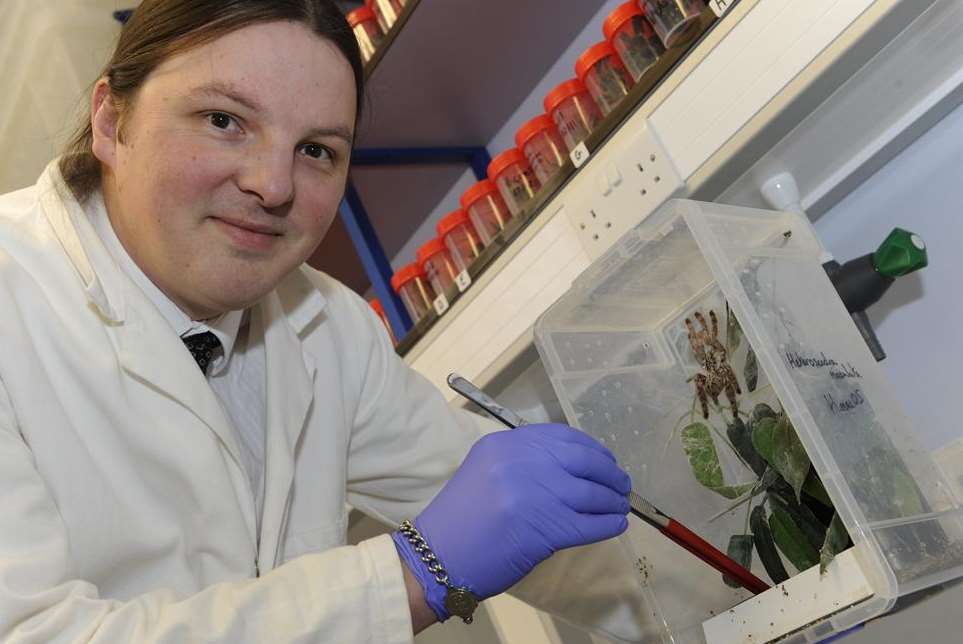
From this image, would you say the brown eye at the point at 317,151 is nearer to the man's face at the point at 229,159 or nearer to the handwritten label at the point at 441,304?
the man's face at the point at 229,159

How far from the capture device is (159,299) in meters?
1.10

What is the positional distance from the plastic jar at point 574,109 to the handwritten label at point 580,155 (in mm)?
84

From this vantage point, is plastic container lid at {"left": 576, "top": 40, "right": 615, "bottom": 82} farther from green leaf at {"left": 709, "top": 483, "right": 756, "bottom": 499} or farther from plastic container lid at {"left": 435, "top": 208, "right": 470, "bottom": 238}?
green leaf at {"left": 709, "top": 483, "right": 756, "bottom": 499}

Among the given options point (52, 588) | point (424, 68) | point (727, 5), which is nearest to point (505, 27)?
point (424, 68)

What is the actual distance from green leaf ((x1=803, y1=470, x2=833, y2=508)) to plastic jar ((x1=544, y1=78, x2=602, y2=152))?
71 cm

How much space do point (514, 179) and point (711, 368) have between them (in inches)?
27.8

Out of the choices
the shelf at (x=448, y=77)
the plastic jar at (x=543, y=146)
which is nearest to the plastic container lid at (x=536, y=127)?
the plastic jar at (x=543, y=146)

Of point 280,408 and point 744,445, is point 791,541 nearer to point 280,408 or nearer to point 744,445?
point 744,445

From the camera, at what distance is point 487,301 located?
5.02 ft

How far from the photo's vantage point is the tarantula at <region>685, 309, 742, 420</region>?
3.14ft

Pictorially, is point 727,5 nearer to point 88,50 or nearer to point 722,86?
point 722,86

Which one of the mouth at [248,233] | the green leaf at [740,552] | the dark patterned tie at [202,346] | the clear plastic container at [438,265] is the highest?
the clear plastic container at [438,265]

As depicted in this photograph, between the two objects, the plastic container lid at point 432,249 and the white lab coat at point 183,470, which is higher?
the plastic container lid at point 432,249

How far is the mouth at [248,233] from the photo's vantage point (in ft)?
3.34
